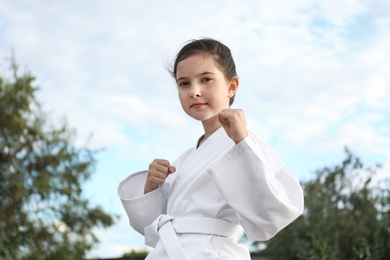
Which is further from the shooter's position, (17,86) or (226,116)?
(17,86)

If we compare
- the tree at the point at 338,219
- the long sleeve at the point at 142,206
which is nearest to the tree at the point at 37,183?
the tree at the point at 338,219

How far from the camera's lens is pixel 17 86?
14.8 meters

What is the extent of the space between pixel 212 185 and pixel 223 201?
0.27 feet

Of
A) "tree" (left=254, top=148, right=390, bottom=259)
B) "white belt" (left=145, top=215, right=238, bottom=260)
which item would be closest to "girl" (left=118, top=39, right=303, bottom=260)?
"white belt" (left=145, top=215, right=238, bottom=260)

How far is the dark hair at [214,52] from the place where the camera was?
262 centimetres

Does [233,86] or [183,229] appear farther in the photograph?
[233,86]

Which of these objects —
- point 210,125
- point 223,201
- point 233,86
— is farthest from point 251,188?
point 233,86

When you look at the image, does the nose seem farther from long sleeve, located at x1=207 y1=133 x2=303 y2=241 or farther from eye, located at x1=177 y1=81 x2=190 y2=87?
long sleeve, located at x1=207 y1=133 x2=303 y2=241

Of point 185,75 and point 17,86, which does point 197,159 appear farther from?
point 17,86

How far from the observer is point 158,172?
2.64 meters

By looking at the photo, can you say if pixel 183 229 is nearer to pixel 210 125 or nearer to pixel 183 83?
pixel 210 125

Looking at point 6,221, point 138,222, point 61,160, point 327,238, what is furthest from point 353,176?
point 138,222

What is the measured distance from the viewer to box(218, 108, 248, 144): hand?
7.41ft

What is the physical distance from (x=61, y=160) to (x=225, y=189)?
12.9 meters
